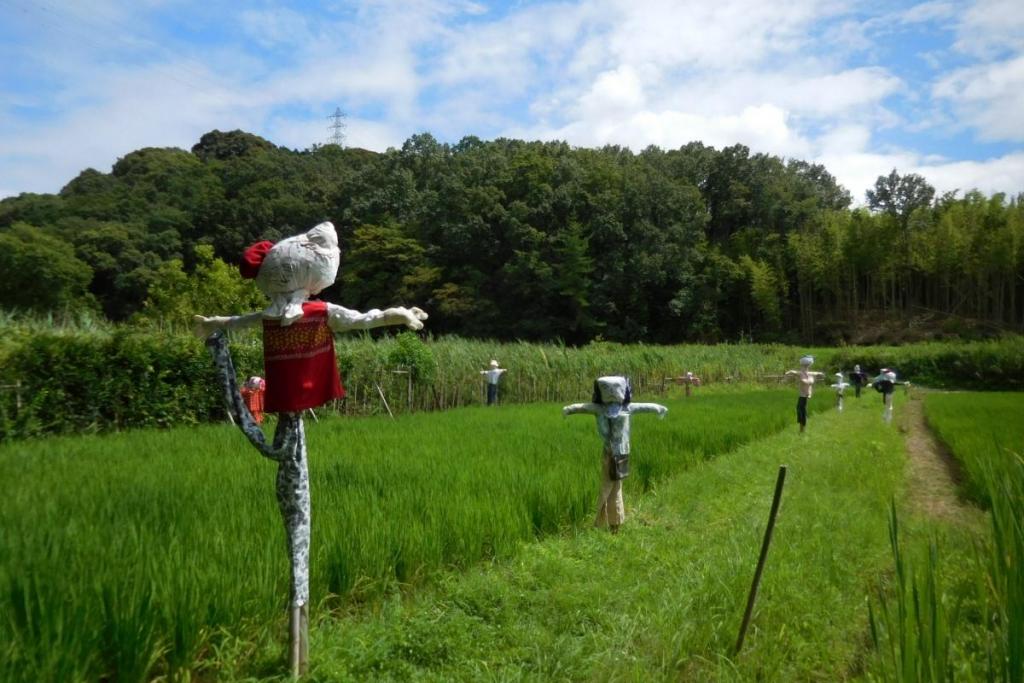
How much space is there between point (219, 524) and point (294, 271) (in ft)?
6.19

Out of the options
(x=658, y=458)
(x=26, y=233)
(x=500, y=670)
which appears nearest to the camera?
(x=500, y=670)

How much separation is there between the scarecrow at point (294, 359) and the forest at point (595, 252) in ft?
115

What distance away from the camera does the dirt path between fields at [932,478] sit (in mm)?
7079

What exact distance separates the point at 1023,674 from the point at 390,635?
266 cm

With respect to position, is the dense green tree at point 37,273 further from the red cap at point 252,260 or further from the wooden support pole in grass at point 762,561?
the wooden support pole in grass at point 762,561

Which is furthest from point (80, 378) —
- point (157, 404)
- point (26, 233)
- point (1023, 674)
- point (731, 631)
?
point (26, 233)

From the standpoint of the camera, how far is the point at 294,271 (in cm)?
319

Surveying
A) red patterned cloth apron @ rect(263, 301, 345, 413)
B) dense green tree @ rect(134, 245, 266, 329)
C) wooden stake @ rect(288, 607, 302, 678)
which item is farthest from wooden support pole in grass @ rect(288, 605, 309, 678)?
dense green tree @ rect(134, 245, 266, 329)

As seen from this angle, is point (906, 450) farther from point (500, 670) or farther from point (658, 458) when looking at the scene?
point (500, 670)

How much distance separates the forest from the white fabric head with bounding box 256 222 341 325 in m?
34.9

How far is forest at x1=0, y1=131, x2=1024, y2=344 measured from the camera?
120ft

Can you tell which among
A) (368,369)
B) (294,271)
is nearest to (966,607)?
(294,271)

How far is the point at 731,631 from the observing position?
3.72m

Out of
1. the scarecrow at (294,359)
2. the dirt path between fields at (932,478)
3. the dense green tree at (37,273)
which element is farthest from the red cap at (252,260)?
the dense green tree at (37,273)
